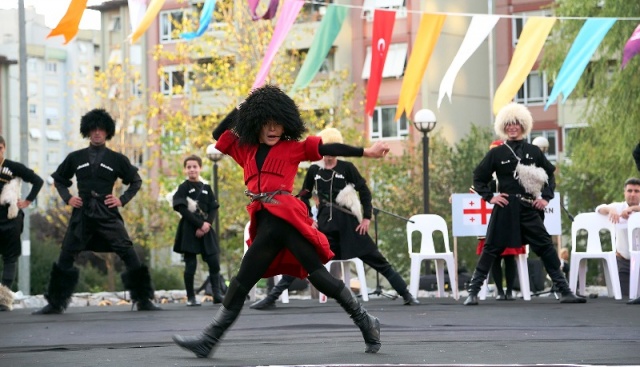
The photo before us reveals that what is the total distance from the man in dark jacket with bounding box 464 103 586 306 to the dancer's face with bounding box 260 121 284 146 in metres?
5.86

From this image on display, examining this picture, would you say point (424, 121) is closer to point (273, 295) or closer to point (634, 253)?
point (634, 253)

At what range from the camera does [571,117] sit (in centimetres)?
5322

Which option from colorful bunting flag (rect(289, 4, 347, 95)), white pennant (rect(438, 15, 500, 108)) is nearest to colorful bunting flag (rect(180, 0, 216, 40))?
colorful bunting flag (rect(289, 4, 347, 95))

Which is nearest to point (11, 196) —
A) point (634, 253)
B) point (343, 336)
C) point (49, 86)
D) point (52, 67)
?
point (343, 336)

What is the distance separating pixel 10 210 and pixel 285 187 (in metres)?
8.17

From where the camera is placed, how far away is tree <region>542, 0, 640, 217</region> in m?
29.0

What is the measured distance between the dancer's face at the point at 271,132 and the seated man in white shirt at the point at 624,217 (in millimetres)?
8449

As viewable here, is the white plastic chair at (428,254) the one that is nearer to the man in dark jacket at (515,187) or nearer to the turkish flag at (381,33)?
the turkish flag at (381,33)

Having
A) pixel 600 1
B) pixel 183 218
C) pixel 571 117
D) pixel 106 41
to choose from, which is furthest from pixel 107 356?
pixel 106 41

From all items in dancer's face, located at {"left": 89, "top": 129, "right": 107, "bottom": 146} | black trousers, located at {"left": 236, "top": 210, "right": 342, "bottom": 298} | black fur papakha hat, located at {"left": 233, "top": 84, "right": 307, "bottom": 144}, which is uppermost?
dancer's face, located at {"left": 89, "top": 129, "right": 107, "bottom": 146}

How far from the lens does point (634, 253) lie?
16.5 metres

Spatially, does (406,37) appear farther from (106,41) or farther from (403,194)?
(106,41)

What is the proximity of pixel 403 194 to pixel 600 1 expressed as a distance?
1194 cm

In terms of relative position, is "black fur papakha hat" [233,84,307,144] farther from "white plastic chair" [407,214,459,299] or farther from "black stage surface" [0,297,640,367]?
"white plastic chair" [407,214,459,299]
